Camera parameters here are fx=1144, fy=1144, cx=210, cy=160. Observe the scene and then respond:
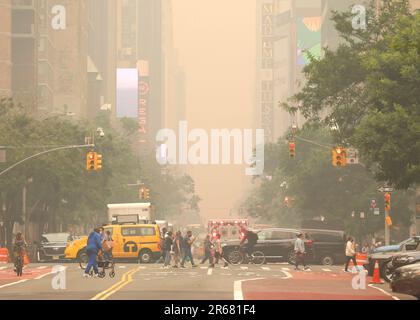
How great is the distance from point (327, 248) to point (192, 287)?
26643mm

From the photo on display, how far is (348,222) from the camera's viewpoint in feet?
299

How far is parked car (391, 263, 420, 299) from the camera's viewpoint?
89.3 ft

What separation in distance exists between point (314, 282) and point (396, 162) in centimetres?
693

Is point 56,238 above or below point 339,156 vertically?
below

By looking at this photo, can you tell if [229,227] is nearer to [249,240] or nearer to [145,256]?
[145,256]

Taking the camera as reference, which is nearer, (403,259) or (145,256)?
(403,259)

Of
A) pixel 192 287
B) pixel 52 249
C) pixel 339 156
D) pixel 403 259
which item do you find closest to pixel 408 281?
pixel 192 287

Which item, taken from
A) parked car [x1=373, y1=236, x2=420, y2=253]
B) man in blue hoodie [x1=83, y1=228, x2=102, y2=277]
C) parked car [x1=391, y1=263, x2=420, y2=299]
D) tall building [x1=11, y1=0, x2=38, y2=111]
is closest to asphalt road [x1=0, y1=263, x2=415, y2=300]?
man in blue hoodie [x1=83, y1=228, x2=102, y2=277]

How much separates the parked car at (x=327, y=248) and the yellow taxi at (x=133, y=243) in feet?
26.9

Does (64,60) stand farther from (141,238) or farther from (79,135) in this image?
(141,238)

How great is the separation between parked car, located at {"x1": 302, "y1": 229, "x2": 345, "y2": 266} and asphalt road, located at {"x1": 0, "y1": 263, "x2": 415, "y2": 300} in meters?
14.5

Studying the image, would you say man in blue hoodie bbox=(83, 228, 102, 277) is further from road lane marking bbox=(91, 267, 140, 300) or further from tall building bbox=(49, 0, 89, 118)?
tall building bbox=(49, 0, 89, 118)

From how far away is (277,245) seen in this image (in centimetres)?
5869
